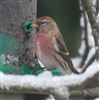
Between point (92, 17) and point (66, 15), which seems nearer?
point (92, 17)

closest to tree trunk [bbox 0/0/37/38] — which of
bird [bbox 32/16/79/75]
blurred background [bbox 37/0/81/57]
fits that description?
bird [bbox 32/16/79/75]

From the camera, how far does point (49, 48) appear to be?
2.69 meters

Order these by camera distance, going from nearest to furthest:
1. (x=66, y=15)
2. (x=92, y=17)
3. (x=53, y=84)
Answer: (x=53, y=84) → (x=92, y=17) → (x=66, y=15)

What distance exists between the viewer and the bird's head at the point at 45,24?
2.65m

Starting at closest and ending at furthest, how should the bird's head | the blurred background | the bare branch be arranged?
the bare branch
the bird's head
the blurred background

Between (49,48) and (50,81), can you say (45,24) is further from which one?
(50,81)

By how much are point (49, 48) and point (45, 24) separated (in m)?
0.15

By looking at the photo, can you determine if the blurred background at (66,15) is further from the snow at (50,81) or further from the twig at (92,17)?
the snow at (50,81)

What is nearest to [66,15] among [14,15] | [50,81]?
[14,15]

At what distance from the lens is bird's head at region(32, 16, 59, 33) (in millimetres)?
2654

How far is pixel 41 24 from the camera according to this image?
2.67 meters

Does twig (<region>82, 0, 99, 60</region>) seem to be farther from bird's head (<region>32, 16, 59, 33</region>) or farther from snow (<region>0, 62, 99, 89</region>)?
snow (<region>0, 62, 99, 89</region>)

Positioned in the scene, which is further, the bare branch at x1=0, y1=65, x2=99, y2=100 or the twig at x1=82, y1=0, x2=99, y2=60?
the twig at x1=82, y1=0, x2=99, y2=60

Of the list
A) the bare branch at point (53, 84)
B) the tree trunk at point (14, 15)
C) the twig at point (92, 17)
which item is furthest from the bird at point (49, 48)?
the bare branch at point (53, 84)
